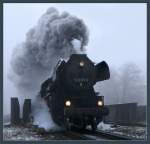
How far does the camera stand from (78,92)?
17250 millimetres

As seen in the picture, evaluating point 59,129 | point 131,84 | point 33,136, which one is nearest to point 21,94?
point 59,129

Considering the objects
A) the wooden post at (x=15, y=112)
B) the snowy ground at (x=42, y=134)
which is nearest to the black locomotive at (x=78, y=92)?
the snowy ground at (x=42, y=134)

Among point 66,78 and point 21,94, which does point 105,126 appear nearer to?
point 66,78

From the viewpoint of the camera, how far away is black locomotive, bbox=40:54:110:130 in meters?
16.6

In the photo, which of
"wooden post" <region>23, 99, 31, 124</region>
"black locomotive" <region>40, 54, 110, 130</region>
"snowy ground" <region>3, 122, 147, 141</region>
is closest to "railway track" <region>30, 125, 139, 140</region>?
"snowy ground" <region>3, 122, 147, 141</region>

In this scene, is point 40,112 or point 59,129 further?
point 40,112

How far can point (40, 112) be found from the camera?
61.8ft

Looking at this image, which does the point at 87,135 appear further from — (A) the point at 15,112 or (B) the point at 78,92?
(A) the point at 15,112

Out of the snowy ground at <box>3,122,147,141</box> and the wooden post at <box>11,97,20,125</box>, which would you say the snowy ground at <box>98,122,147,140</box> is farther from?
the wooden post at <box>11,97,20,125</box>

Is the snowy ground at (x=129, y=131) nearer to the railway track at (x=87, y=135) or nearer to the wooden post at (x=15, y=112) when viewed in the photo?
the railway track at (x=87, y=135)

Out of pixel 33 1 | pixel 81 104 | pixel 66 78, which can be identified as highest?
pixel 33 1

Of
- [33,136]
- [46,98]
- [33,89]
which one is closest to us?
[33,136]

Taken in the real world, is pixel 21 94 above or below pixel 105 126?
above

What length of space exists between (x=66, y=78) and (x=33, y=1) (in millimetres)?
→ 5966
